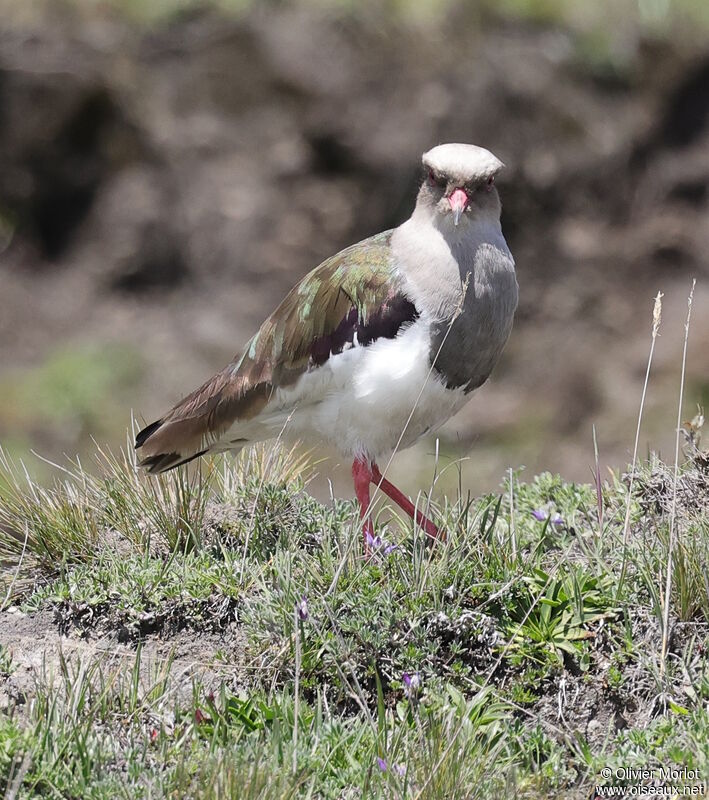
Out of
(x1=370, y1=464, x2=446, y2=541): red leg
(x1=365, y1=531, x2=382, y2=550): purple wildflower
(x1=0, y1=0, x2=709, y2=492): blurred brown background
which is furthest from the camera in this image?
(x1=0, y1=0, x2=709, y2=492): blurred brown background

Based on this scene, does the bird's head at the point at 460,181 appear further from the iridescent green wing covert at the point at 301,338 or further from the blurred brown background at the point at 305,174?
the blurred brown background at the point at 305,174

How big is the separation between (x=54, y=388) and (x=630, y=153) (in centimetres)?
571

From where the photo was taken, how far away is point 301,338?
4.90 meters

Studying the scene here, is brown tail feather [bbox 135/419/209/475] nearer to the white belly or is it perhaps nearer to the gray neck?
the white belly

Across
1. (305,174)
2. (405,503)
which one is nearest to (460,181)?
(405,503)

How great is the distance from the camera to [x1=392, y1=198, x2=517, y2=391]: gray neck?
459 centimetres

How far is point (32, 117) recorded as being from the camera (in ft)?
34.8

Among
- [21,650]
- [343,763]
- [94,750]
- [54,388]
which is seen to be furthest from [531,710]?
[54,388]

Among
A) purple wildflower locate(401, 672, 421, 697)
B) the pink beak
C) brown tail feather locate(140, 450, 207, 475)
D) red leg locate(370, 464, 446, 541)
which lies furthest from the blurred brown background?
purple wildflower locate(401, 672, 421, 697)

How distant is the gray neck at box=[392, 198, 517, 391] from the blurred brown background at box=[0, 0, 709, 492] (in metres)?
5.20

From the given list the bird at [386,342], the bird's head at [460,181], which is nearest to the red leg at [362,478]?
the bird at [386,342]

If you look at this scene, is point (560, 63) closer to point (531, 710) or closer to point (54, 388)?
point (54, 388)

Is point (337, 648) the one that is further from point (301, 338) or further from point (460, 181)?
point (460, 181)

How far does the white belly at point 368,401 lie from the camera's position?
458 cm
